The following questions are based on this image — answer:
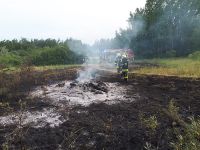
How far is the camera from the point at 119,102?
46.1 feet

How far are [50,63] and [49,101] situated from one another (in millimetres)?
29730

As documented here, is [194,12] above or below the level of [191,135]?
above

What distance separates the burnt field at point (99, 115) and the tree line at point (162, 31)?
1922cm

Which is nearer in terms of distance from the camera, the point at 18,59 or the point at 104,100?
the point at 104,100

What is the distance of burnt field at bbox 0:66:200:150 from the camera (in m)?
9.02

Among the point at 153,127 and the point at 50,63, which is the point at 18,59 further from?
the point at 153,127

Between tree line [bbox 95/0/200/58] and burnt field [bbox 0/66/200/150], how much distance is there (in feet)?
63.1

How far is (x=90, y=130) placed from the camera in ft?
32.8

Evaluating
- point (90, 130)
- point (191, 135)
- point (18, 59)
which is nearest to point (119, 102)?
point (90, 130)

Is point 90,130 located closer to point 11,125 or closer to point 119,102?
point 11,125

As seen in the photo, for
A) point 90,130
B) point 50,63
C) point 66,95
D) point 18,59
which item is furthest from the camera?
point 50,63

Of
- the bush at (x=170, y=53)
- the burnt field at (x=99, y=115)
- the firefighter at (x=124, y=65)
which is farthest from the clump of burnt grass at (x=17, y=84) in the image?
the bush at (x=170, y=53)

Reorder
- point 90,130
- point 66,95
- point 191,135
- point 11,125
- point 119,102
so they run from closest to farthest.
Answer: point 191,135
point 90,130
point 11,125
point 119,102
point 66,95

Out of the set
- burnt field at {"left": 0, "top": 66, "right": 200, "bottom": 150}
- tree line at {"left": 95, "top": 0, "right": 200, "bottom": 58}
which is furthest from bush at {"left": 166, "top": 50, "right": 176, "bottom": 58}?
burnt field at {"left": 0, "top": 66, "right": 200, "bottom": 150}
